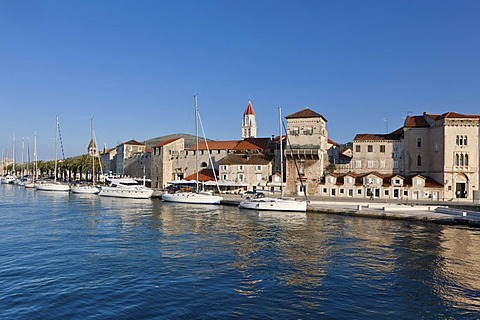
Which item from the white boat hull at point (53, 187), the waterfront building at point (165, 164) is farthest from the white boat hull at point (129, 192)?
the white boat hull at point (53, 187)

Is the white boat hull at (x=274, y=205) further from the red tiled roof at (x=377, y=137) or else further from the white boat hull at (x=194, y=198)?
the red tiled roof at (x=377, y=137)

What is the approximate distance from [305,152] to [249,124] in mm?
46185

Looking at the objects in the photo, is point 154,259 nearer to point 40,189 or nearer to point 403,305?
point 403,305

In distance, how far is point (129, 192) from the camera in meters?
62.0

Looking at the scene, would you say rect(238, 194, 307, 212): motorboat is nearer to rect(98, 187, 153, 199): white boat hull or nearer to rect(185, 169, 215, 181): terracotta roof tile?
rect(185, 169, 215, 181): terracotta roof tile

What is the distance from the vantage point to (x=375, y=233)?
2972 cm

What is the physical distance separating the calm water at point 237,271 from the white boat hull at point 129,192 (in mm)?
28263

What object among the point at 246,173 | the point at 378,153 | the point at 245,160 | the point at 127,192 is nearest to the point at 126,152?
the point at 127,192

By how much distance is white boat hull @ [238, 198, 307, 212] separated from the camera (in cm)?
4366

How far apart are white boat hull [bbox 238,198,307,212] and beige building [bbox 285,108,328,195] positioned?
42.3ft

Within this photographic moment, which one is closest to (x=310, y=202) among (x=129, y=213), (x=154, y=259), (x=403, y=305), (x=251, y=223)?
(x=251, y=223)

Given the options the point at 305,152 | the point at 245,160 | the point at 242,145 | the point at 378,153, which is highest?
the point at 242,145

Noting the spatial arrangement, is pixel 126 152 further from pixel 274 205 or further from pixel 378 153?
pixel 378 153

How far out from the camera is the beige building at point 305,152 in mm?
58094
